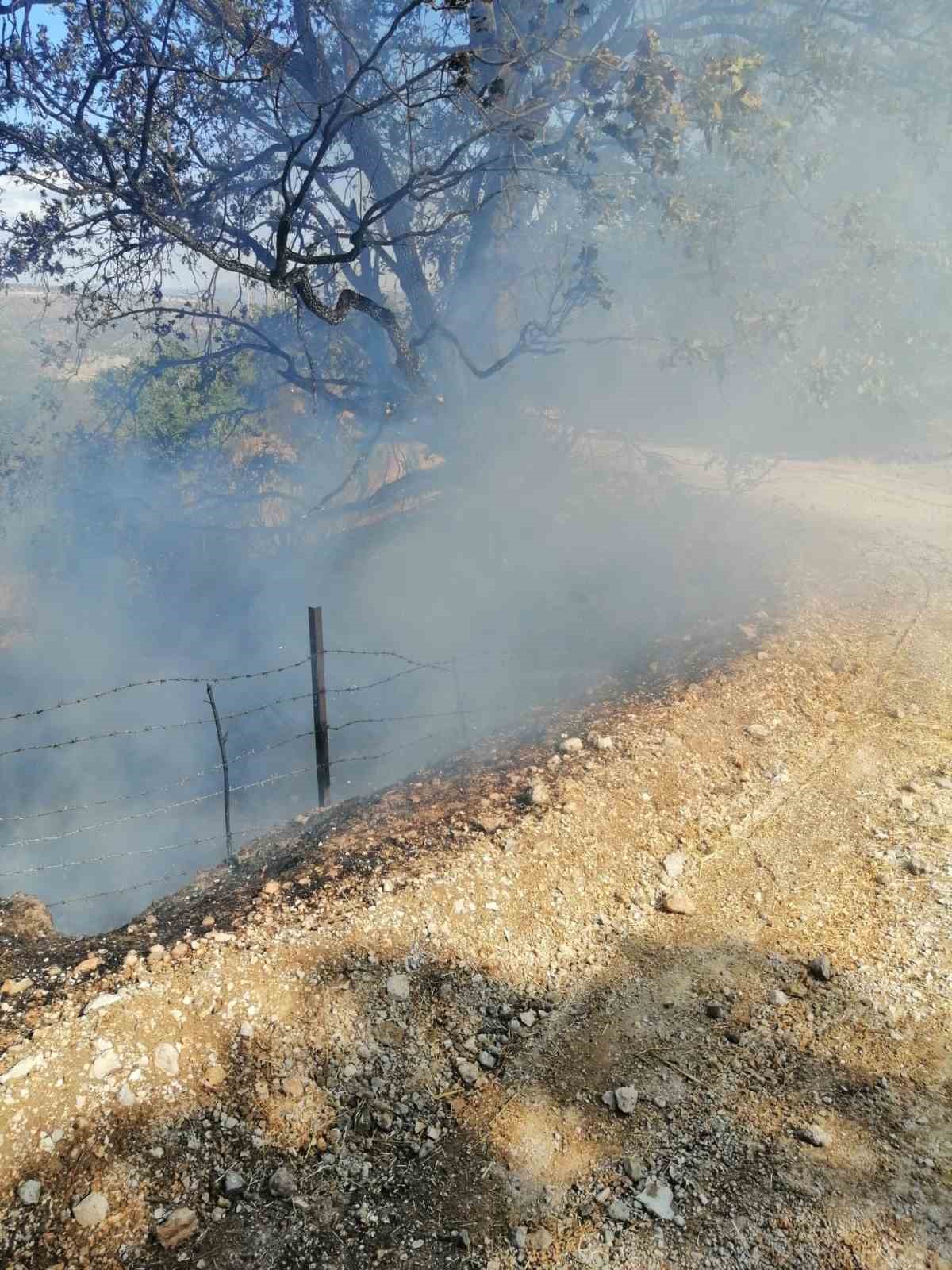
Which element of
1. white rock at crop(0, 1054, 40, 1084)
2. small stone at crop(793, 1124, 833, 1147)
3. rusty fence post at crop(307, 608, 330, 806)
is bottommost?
small stone at crop(793, 1124, 833, 1147)

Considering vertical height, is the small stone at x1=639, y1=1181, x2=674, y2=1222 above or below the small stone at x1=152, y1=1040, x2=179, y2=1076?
below

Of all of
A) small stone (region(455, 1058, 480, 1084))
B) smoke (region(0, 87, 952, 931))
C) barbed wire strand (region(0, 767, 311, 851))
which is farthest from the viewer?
smoke (region(0, 87, 952, 931))

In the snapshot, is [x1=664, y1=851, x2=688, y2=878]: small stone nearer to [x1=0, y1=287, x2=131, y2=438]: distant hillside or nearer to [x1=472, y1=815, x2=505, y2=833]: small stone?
[x1=472, y1=815, x2=505, y2=833]: small stone

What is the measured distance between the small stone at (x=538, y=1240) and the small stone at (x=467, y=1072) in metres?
0.60

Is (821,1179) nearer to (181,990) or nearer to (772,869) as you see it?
(772,869)

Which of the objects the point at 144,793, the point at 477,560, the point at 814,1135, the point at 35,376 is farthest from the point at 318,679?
the point at 35,376

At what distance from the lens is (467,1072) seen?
10.3ft

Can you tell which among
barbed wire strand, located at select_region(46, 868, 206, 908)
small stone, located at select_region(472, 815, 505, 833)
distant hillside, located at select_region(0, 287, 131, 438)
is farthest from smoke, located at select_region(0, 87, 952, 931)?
distant hillside, located at select_region(0, 287, 131, 438)

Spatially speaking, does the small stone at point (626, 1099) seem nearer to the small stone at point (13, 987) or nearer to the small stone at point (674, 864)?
the small stone at point (674, 864)

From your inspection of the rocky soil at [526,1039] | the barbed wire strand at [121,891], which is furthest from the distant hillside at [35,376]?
the rocky soil at [526,1039]

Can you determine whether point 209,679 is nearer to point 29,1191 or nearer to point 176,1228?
point 29,1191

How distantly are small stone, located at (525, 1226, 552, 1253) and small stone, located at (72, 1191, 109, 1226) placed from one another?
1365mm

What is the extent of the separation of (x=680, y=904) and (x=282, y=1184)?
6.80 ft

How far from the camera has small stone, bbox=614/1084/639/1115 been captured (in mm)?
2914
